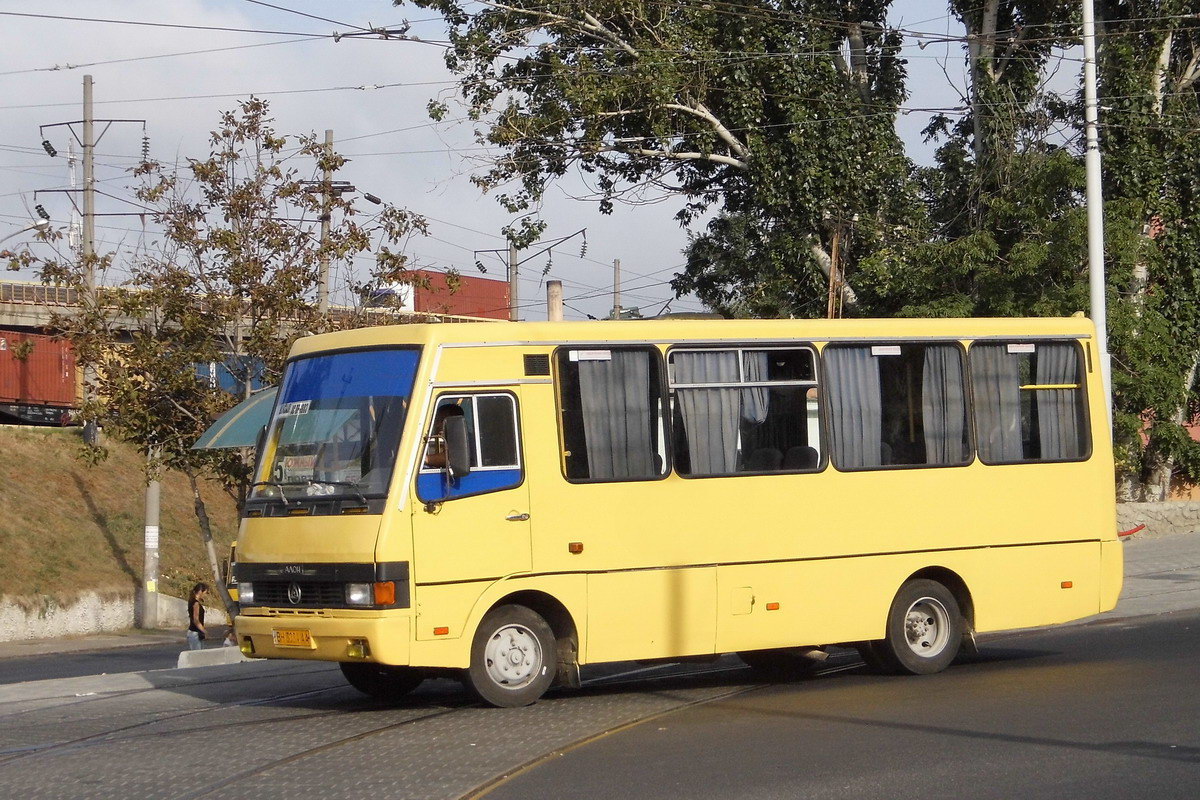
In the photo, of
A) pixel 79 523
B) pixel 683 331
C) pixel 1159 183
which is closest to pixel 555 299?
→ pixel 683 331

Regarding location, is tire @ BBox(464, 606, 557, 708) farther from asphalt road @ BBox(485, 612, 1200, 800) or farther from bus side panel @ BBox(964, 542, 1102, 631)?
bus side panel @ BBox(964, 542, 1102, 631)

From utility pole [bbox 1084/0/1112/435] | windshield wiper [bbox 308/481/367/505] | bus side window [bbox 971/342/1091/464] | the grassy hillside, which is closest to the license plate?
windshield wiper [bbox 308/481/367/505]

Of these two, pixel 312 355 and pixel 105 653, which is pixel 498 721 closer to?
pixel 312 355

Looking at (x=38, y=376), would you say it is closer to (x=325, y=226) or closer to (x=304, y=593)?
(x=325, y=226)

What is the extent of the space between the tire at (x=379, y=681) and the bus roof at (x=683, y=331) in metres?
2.58

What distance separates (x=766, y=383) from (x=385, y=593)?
12.2ft

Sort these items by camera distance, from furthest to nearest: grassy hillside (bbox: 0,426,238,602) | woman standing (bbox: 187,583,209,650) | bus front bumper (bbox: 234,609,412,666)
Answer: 1. grassy hillside (bbox: 0,426,238,602)
2. woman standing (bbox: 187,583,209,650)
3. bus front bumper (bbox: 234,609,412,666)

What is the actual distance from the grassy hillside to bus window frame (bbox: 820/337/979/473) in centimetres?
2471

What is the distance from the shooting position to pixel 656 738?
987cm

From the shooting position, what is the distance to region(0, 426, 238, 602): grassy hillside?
3503cm

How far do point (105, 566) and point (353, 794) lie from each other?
30543mm

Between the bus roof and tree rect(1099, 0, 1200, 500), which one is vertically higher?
tree rect(1099, 0, 1200, 500)

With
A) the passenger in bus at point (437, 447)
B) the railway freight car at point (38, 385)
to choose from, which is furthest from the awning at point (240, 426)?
the railway freight car at point (38, 385)

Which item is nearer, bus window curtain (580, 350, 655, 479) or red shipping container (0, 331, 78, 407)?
bus window curtain (580, 350, 655, 479)
